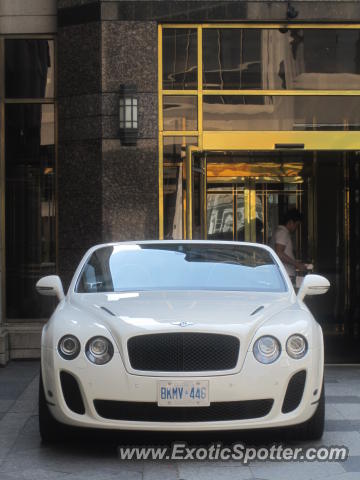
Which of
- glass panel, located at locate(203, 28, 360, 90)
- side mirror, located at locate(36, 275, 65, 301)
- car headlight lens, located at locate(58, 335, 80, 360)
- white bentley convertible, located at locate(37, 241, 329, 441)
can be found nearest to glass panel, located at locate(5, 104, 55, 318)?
glass panel, located at locate(203, 28, 360, 90)

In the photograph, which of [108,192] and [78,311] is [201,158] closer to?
[108,192]

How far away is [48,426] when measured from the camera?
667 centimetres

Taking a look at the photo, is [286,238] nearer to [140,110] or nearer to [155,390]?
[140,110]

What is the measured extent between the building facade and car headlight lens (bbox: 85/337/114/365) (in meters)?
5.27

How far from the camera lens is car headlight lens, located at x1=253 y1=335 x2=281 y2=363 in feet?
21.0

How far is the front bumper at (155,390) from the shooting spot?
6.23 metres

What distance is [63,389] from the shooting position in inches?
253

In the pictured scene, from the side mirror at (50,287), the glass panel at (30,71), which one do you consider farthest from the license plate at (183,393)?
the glass panel at (30,71)

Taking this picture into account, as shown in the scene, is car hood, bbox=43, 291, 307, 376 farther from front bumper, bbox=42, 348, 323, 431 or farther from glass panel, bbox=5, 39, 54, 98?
glass panel, bbox=5, 39, 54, 98

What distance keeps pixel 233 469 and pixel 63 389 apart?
4.06ft

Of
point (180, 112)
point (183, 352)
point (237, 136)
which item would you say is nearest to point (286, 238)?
point (237, 136)

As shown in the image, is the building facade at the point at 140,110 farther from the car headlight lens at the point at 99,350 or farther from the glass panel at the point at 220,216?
the car headlight lens at the point at 99,350

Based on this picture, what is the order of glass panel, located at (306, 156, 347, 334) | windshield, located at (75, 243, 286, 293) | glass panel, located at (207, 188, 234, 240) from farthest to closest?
1. glass panel, located at (306, 156, 347, 334)
2. glass panel, located at (207, 188, 234, 240)
3. windshield, located at (75, 243, 286, 293)

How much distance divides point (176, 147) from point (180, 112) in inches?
17.4
